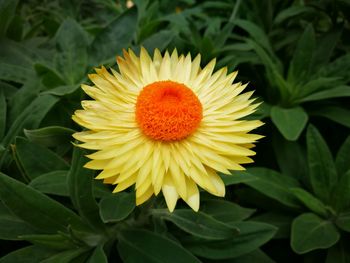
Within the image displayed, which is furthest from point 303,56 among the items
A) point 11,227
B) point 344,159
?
point 11,227

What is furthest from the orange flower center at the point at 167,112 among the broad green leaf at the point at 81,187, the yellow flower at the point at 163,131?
the broad green leaf at the point at 81,187

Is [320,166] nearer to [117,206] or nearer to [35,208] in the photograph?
[117,206]

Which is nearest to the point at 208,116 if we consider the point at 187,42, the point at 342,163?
the point at 342,163

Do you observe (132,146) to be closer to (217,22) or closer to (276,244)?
(276,244)

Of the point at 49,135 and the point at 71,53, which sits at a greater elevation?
the point at 71,53

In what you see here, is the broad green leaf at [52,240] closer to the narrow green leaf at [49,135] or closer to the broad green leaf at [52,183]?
the broad green leaf at [52,183]

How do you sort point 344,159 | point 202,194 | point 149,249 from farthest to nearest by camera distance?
point 344,159, point 202,194, point 149,249

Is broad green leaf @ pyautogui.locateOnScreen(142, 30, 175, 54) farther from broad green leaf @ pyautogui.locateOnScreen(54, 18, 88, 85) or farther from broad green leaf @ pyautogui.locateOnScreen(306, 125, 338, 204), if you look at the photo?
broad green leaf @ pyautogui.locateOnScreen(306, 125, 338, 204)
